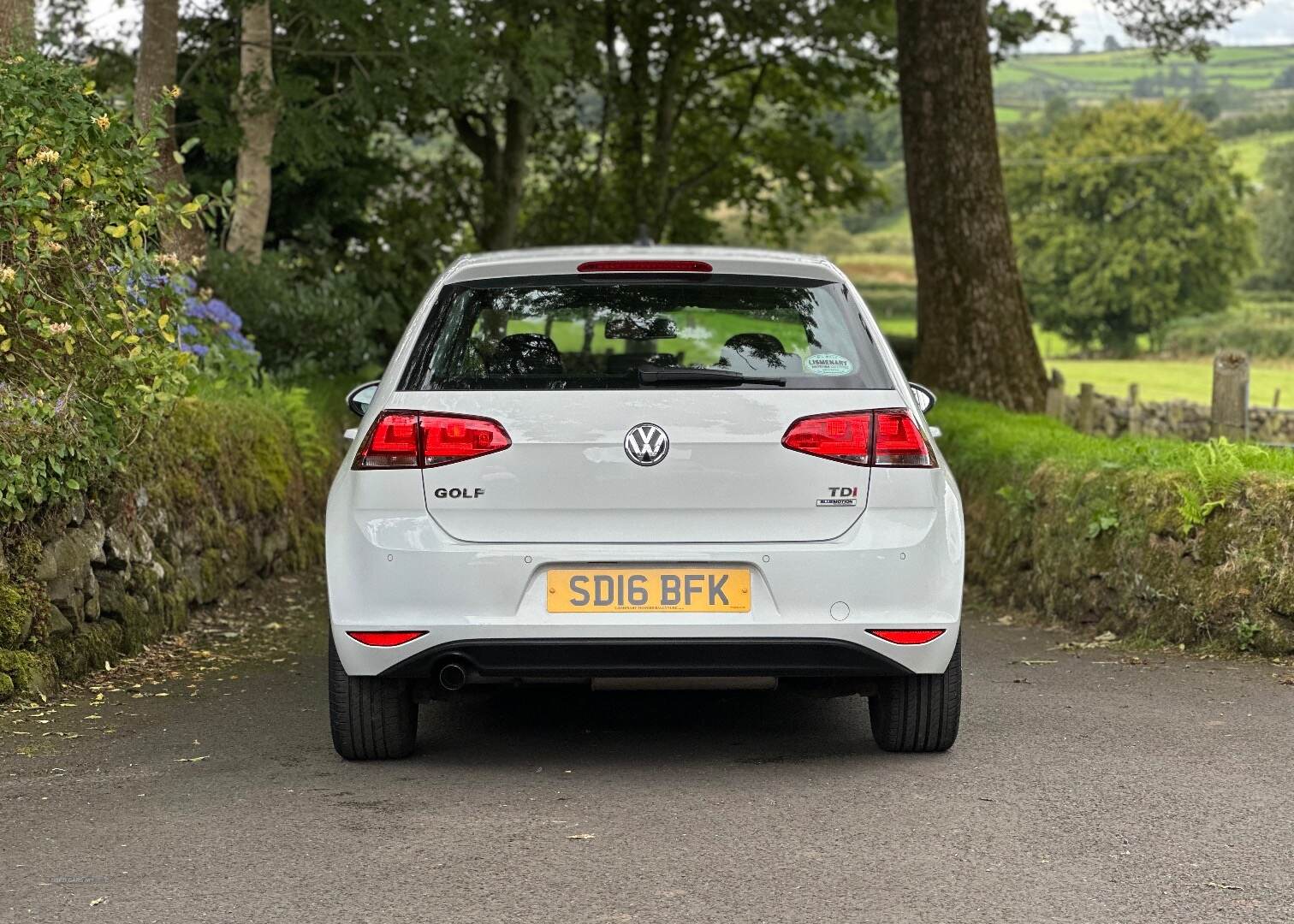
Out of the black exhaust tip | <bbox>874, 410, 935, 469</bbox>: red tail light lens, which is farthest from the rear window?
the black exhaust tip

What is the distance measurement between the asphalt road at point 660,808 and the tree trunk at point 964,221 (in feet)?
26.5

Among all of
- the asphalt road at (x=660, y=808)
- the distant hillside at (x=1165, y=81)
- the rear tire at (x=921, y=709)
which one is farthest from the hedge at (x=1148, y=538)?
the distant hillside at (x=1165, y=81)

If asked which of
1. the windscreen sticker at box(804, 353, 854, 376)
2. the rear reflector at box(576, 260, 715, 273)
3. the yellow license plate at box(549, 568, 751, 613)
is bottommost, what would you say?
the yellow license plate at box(549, 568, 751, 613)

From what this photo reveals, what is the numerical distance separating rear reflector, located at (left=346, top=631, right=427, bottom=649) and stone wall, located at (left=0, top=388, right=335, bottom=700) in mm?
1994

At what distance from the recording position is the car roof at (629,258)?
5945 millimetres

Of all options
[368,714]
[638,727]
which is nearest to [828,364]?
[638,727]

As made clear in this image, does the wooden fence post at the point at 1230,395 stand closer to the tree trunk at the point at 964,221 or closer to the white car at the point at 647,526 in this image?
the tree trunk at the point at 964,221

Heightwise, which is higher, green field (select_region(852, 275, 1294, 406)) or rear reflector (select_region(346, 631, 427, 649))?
rear reflector (select_region(346, 631, 427, 649))

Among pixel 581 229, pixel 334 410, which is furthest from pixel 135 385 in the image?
pixel 581 229

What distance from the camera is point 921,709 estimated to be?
19.9 feet

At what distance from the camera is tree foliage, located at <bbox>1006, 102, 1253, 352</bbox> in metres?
94.2

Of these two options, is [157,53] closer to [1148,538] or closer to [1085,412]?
[1148,538]

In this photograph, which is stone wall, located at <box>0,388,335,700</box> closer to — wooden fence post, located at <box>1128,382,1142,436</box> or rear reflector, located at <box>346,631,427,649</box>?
rear reflector, located at <box>346,631,427,649</box>

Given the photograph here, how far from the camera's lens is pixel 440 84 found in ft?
55.4
